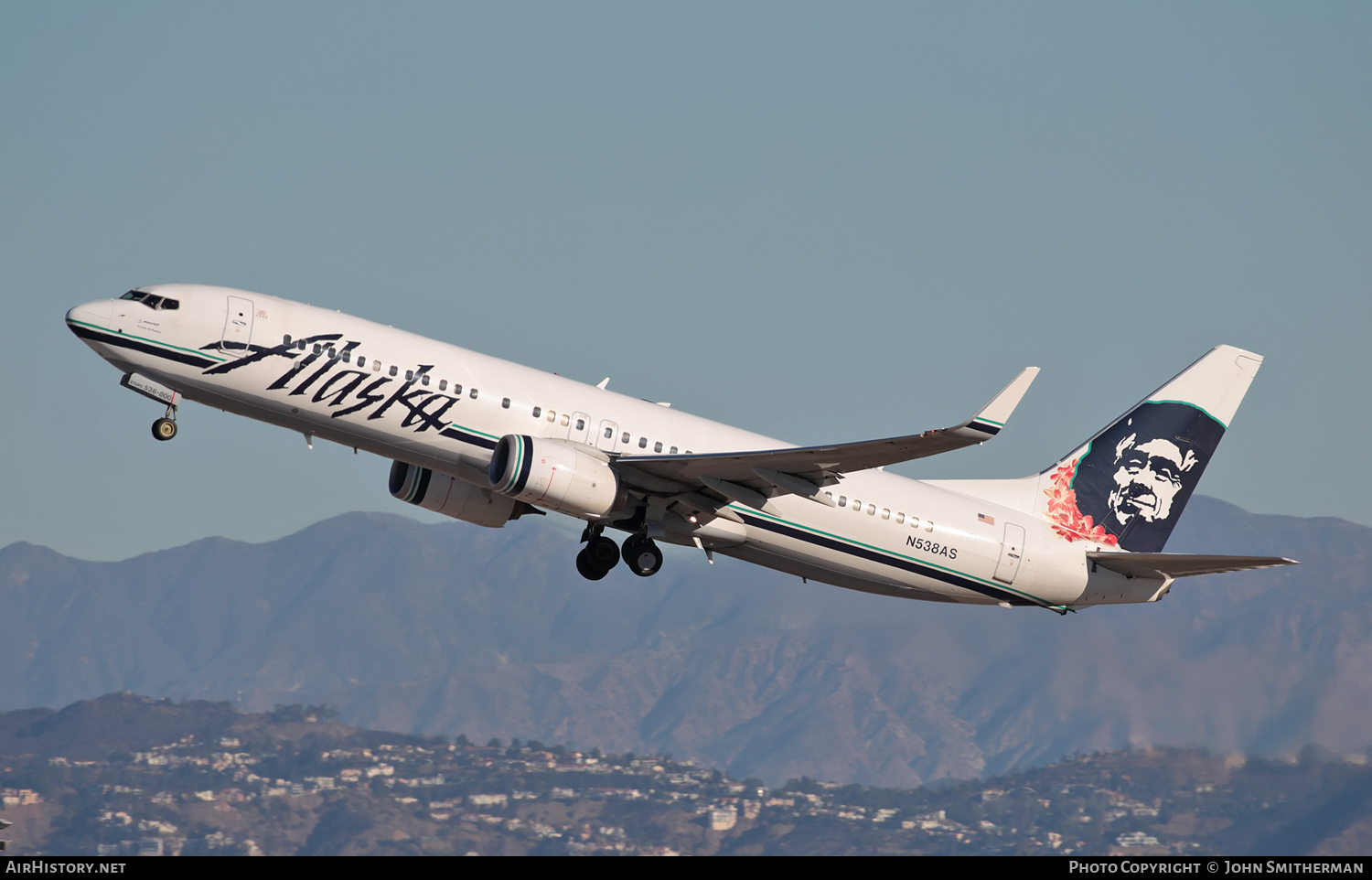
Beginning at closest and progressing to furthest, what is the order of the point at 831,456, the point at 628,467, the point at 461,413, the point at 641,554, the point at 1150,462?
the point at 831,456, the point at 461,413, the point at 628,467, the point at 641,554, the point at 1150,462

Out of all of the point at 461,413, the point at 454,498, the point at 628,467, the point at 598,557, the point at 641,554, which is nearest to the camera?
the point at 461,413

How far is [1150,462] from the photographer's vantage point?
4422 centimetres

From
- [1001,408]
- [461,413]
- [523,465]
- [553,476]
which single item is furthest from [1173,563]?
[461,413]

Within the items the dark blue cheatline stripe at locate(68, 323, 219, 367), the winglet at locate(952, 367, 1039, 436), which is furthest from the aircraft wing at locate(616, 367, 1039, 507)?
the dark blue cheatline stripe at locate(68, 323, 219, 367)

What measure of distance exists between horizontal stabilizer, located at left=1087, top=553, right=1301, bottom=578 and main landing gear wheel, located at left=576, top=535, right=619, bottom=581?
13373 mm

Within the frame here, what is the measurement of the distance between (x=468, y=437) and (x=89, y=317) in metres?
8.97

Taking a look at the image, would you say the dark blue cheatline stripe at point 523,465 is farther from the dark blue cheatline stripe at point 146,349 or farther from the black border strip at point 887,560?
the dark blue cheatline stripe at point 146,349

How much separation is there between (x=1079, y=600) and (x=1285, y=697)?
46.3m

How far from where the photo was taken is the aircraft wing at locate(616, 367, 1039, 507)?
30.4 meters

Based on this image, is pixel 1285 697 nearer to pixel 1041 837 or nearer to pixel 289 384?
pixel 1041 837

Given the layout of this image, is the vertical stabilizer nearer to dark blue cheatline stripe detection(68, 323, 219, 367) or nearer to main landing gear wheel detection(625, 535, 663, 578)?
main landing gear wheel detection(625, 535, 663, 578)

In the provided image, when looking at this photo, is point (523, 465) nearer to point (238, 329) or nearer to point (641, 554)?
point (641, 554)

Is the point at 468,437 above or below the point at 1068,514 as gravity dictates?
below
